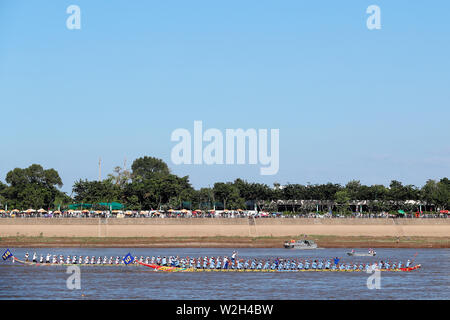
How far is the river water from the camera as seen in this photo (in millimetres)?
50781

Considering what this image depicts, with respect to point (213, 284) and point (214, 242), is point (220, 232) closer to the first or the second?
point (214, 242)

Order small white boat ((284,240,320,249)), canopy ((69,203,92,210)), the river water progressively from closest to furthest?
the river water, small white boat ((284,240,320,249)), canopy ((69,203,92,210))

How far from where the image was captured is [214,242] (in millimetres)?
118250

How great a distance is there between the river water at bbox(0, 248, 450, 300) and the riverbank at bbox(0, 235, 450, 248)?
38587 millimetres

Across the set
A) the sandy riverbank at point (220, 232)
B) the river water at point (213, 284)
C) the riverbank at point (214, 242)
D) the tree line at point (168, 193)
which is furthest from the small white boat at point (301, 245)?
Answer: the tree line at point (168, 193)

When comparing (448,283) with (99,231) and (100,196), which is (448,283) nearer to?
(99,231)

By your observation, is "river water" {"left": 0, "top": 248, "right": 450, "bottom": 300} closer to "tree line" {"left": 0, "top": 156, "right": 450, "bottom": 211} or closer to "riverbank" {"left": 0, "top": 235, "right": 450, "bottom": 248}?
"riverbank" {"left": 0, "top": 235, "right": 450, "bottom": 248}

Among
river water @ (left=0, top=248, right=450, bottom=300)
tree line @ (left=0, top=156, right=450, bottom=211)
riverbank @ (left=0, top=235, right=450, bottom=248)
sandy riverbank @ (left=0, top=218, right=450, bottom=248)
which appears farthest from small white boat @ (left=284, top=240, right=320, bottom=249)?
tree line @ (left=0, top=156, right=450, bottom=211)

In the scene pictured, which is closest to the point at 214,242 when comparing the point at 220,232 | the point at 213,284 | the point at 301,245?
the point at 220,232

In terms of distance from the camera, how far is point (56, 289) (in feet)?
177

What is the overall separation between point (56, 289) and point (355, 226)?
83.6 meters

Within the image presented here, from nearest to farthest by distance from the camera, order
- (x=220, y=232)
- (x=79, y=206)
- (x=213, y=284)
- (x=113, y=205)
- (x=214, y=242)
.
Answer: (x=213, y=284) < (x=214, y=242) < (x=220, y=232) < (x=113, y=205) < (x=79, y=206)

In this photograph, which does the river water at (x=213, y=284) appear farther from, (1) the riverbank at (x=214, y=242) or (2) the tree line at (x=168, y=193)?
(2) the tree line at (x=168, y=193)

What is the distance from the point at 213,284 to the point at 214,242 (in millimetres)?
60190
